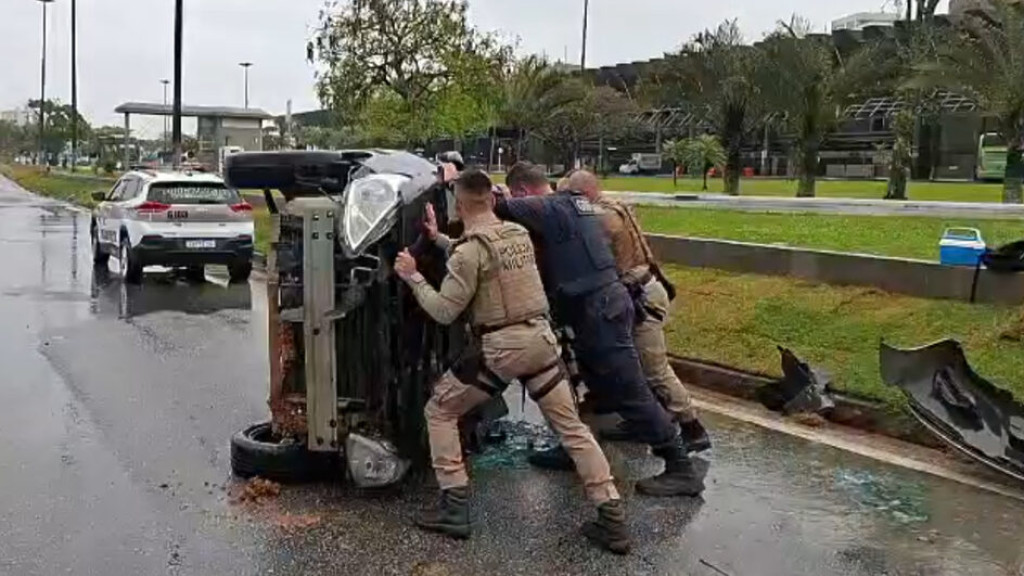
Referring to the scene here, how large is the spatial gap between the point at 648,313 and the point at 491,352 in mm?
1753

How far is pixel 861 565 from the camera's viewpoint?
499 centimetres

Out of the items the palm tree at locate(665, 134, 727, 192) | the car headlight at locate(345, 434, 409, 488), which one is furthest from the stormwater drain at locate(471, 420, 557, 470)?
the palm tree at locate(665, 134, 727, 192)

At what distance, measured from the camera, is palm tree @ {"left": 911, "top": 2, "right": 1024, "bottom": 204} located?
2331cm

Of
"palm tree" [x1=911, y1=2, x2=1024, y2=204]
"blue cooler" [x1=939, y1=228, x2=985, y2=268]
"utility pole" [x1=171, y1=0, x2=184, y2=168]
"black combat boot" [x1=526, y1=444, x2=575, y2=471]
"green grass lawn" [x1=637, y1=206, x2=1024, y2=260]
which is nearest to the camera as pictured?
"black combat boot" [x1=526, y1=444, x2=575, y2=471]

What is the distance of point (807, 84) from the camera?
28625 mm

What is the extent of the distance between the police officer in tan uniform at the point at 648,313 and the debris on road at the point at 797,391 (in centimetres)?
144

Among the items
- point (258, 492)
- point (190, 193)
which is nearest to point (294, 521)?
point (258, 492)

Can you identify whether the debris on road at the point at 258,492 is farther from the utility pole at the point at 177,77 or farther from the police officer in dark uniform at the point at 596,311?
the utility pole at the point at 177,77

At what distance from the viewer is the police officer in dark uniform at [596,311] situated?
18.7 feet

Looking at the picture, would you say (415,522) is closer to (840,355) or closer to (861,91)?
(840,355)

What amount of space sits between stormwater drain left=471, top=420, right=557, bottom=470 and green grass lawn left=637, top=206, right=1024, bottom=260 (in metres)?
5.83

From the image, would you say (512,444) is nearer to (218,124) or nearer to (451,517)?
(451,517)

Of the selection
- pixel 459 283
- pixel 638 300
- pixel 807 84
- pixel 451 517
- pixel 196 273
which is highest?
pixel 807 84

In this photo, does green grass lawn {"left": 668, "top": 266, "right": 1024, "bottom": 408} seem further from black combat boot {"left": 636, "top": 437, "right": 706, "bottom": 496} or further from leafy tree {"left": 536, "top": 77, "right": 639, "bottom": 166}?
leafy tree {"left": 536, "top": 77, "right": 639, "bottom": 166}
